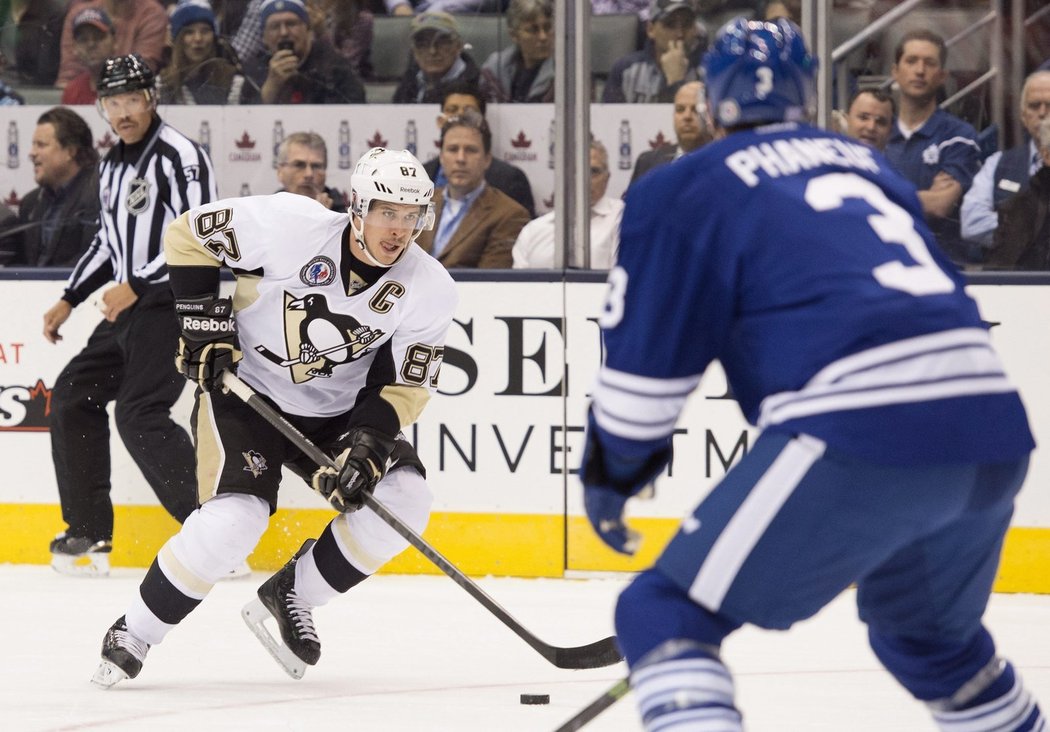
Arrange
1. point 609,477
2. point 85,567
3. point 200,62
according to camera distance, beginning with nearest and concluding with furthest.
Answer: point 609,477 < point 85,567 < point 200,62

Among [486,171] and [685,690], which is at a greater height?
[486,171]

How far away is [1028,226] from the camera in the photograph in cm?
442

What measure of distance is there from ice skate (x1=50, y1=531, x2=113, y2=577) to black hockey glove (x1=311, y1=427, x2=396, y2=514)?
153 centimetres

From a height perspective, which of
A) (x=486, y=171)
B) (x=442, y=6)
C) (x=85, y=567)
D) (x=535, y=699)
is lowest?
(x=85, y=567)

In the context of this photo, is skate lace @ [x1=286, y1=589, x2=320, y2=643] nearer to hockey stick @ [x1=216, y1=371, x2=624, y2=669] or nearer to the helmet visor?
hockey stick @ [x1=216, y1=371, x2=624, y2=669]

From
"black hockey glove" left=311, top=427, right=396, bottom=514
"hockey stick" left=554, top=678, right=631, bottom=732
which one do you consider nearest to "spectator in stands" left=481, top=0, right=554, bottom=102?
"black hockey glove" left=311, top=427, right=396, bottom=514

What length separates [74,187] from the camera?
5.00 m

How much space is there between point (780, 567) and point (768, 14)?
2.99m

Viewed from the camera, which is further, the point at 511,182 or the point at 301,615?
the point at 511,182

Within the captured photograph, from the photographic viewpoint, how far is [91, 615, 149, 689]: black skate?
10.6 ft

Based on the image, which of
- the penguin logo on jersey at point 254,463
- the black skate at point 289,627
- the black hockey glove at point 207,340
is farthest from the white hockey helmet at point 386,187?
the black skate at point 289,627

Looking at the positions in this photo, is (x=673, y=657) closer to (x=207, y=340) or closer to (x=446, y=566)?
(x=446, y=566)

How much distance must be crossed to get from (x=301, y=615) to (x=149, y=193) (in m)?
1.70

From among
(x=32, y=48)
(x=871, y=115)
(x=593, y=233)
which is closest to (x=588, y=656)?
(x=593, y=233)
